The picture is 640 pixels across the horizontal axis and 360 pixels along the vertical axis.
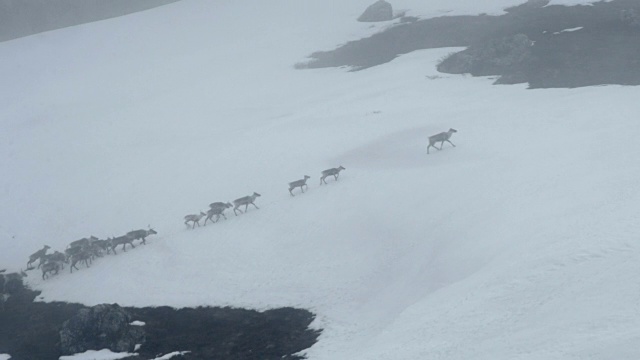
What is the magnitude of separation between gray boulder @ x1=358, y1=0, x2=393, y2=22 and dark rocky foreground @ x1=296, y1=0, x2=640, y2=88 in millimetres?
3346

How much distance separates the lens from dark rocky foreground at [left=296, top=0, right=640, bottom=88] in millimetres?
50969

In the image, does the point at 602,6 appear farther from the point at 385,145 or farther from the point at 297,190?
the point at 297,190

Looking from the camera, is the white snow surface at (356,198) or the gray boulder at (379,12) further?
the gray boulder at (379,12)

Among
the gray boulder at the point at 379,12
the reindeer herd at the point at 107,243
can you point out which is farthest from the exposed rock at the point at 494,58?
the reindeer herd at the point at 107,243

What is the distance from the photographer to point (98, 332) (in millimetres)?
25453

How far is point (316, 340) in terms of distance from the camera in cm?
2367

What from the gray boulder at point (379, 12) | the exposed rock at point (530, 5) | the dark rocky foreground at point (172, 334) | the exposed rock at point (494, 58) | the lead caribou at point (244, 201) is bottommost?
the dark rocky foreground at point (172, 334)

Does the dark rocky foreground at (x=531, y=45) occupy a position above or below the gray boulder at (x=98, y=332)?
above

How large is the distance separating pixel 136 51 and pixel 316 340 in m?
64.6

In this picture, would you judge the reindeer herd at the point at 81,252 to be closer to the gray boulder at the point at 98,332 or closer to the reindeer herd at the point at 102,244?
the reindeer herd at the point at 102,244

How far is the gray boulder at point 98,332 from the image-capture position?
82.6ft

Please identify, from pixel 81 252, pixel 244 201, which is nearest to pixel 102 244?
pixel 81 252

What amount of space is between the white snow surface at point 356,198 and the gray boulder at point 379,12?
7992 mm

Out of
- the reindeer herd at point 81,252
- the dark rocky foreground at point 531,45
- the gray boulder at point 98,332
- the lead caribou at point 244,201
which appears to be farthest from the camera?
the dark rocky foreground at point 531,45
